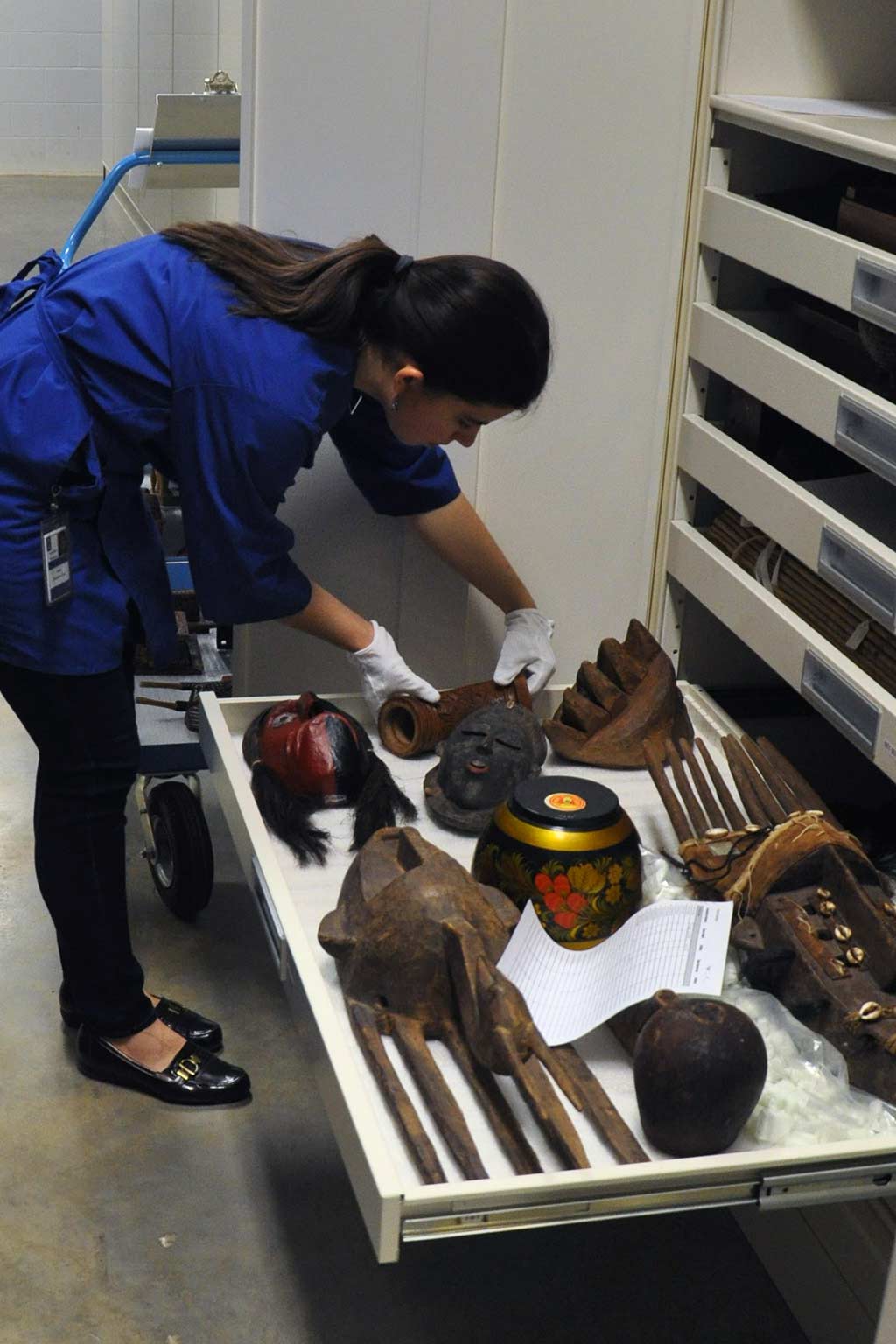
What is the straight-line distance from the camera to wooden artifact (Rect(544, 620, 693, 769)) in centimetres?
200

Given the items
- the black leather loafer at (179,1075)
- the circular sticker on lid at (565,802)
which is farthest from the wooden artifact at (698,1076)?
the black leather loafer at (179,1075)

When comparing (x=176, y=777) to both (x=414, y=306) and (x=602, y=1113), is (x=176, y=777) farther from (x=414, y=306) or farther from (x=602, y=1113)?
(x=602, y=1113)

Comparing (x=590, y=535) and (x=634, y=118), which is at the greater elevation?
(x=634, y=118)

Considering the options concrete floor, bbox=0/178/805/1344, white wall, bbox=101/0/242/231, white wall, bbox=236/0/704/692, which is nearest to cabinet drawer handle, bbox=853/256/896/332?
white wall, bbox=236/0/704/692

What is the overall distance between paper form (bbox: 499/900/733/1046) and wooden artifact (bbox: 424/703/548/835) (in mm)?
337

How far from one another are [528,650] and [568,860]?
696 mm

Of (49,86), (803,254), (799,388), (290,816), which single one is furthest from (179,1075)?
(49,86)

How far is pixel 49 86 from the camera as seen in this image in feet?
25.2

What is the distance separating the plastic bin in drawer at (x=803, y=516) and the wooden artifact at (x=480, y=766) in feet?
1.33

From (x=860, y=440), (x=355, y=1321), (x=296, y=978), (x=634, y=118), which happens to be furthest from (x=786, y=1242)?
(x=634, y=118)

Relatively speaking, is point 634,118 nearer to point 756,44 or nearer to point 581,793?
point 756,44

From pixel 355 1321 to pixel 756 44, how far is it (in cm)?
170

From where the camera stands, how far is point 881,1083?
139 cm

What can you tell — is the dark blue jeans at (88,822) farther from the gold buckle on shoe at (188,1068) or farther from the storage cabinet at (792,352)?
the storage cabinet at (792,352)
